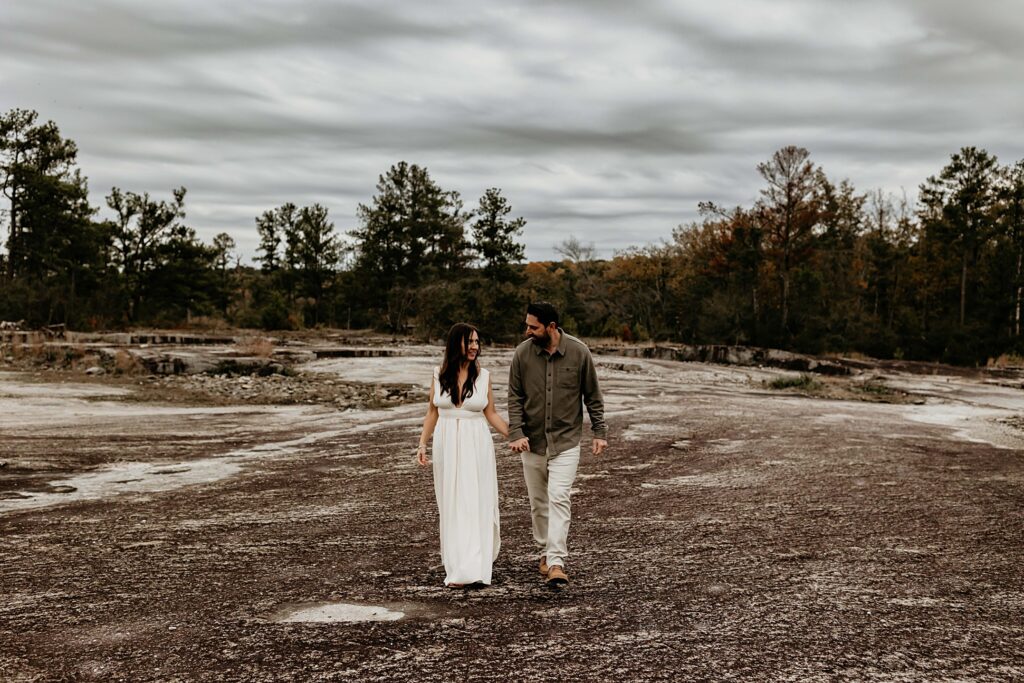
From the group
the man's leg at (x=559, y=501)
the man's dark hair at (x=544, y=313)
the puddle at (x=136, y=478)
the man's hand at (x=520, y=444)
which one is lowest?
the puddle at (x=136, y=478)

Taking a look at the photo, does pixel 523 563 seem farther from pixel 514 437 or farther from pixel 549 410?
pixel 549 410

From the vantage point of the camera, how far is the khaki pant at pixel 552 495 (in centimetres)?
554

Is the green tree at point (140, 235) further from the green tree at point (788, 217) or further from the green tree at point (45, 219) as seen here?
the green tree at point (788, 217)

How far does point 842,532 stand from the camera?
7172 mm

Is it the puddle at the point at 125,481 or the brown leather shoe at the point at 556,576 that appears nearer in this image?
the brown leather shoe at the point at 556,576

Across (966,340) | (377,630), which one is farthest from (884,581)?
(966,340)

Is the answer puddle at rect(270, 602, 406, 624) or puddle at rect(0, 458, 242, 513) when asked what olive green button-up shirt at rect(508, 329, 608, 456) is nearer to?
Answer: puddle at rect(270, 602, 406, 624)

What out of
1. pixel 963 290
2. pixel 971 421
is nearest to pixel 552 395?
pixel 971 421

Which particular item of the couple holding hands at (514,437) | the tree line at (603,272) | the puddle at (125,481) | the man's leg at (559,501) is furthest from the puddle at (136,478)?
the tree line at (603,272)

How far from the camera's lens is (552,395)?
5746 mm

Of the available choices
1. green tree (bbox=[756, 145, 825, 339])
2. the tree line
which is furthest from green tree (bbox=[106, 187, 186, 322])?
green tree (bbox=[756, 145, 825, 339])

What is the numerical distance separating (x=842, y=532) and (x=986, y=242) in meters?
46.1

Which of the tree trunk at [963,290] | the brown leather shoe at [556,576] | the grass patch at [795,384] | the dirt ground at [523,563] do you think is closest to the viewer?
the dirt ground at [523,563]

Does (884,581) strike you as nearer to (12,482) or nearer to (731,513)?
(731,513)
